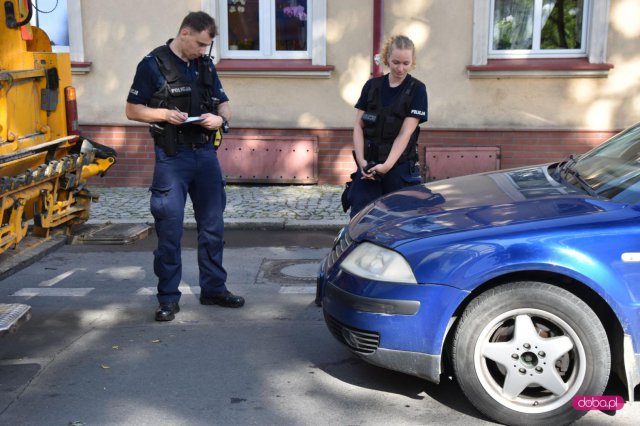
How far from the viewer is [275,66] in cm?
1041

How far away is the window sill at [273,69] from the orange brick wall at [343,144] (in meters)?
0.72

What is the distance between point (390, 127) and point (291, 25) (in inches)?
219

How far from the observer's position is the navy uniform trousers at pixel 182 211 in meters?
5.22

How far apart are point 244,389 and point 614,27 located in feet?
25.3

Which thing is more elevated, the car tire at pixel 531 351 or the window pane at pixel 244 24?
the window pane at pixel 244 24

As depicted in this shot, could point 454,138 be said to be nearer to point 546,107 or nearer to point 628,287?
point 546,107

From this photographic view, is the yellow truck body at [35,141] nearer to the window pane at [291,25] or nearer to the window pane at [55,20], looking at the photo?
the window pane at [291,25]

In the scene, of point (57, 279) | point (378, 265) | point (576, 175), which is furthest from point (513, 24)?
point (378, 265)

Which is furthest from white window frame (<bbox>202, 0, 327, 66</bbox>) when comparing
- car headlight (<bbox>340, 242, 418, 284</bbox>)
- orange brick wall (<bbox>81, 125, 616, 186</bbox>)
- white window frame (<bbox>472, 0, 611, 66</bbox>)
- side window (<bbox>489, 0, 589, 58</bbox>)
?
car headlight (<bbox>340, 242, 418, 284</bbox>)

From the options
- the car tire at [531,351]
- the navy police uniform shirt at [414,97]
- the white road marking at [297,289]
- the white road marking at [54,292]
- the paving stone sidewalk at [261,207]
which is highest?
the navy police uniform shirt at [414,97]

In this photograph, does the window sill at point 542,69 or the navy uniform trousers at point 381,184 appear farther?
the window sill at point 542,69

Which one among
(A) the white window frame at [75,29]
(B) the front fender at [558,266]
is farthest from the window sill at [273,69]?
(B) the front fender at [558,266]

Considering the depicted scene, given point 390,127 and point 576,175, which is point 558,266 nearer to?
point 576,175

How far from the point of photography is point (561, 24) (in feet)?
34.0
